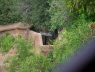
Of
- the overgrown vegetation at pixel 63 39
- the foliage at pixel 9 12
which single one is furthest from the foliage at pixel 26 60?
the foliage at pixel 9 12

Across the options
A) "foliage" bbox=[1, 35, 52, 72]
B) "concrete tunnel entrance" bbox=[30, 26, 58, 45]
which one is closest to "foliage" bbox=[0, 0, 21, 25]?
"concrete tunnel entrance" bbox=[30, 26, 58, 45]

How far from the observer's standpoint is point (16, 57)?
9148mm

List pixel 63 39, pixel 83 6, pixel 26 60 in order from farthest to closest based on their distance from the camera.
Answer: pixel 83 6 < pixel 26 60 < pixel 63 39

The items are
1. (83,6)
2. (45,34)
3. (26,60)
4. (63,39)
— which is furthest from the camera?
(45,34)

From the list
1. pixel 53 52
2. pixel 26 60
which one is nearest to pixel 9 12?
pixel 26 60

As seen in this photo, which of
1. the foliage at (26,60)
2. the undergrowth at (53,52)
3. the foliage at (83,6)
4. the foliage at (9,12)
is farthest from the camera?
the foliage at (9,12)

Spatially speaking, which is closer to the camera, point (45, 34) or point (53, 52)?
point (53, 52)

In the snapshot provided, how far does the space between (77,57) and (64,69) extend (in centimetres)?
81

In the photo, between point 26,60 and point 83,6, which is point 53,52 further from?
point 83,6

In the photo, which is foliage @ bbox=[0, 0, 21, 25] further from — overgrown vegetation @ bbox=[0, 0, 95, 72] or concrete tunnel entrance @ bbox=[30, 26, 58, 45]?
overgrown vegetation @ bbox=[0, 0, 95, 72]

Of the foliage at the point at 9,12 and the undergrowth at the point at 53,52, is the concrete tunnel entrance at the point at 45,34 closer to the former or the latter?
the foliage at the point at 9,12

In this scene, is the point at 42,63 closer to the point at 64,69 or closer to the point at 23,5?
the point at 64,69

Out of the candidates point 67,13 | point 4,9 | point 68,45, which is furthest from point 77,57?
point 4,9

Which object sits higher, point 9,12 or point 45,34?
point 9,12
